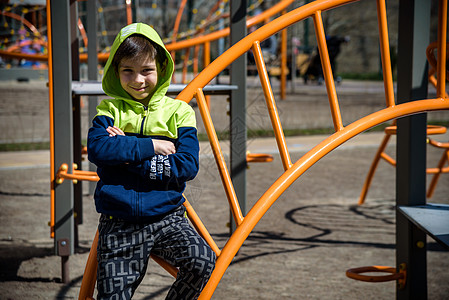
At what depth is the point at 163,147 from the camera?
6.37 feet

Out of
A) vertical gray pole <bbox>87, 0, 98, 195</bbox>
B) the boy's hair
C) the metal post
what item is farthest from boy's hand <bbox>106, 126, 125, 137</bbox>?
vertical gray pole <bbox>87, 0, 98, 195</bbox>

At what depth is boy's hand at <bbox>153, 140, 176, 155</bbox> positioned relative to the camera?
194 centimetres

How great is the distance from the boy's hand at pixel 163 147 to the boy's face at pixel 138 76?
0.67 feet

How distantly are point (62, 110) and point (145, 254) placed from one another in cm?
141

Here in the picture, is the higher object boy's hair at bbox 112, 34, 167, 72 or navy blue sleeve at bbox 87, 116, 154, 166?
boy's hair at bbox 112, 34, 167, 72

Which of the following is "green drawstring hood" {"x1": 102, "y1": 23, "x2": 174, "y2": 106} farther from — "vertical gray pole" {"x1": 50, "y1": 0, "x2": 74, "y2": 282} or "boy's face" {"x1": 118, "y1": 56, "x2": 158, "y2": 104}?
"vertical gray pole" {"x1": 50, "y1": 0, "x2": 74, "y2": 282}

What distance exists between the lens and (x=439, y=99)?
243cm

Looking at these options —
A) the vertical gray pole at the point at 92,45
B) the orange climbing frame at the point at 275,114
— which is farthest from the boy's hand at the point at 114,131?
the vertical gray pole at the point at 92,45

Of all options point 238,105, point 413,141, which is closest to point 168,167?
point 413,141

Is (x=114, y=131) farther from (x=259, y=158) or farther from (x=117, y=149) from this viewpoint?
(x=259, y=158)

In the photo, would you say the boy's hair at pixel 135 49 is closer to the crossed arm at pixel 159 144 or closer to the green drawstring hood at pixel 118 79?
the green drawstring hood at pixel 118 79

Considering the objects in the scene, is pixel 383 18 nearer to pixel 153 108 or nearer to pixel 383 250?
pixel 153 108

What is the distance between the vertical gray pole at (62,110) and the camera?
3.10 metres

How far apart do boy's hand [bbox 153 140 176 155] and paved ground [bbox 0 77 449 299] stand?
69 centimetres
